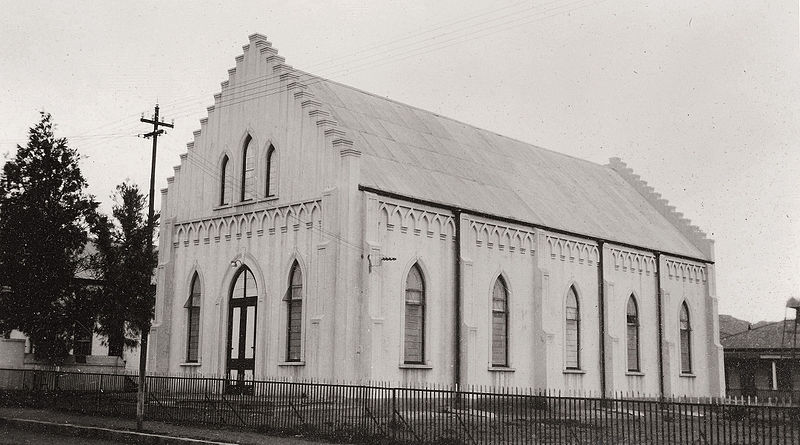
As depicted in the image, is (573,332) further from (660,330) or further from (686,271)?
(686,271)

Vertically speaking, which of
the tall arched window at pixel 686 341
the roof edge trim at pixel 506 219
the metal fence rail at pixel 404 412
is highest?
the roof edge trim at pixel 506 219

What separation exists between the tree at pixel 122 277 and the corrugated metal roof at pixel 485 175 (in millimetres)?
15303

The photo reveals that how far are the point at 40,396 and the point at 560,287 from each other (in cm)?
1985

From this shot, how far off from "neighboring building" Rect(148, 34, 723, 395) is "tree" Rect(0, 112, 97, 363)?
8.01m

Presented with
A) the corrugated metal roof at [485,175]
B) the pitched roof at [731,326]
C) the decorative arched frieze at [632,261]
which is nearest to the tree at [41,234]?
the corrugated metal roof at [485,175]

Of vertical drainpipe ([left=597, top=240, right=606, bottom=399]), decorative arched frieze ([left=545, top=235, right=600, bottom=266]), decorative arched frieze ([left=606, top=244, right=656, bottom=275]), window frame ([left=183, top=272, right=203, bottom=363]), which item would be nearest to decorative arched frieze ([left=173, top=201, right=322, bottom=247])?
window frame ([left=183, top=272, right=203, bottom=363])

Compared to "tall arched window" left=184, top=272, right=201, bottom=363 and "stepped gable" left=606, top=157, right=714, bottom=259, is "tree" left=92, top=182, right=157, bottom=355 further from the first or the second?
"stepped gable" left=606, top=157, right=714, bottom=259

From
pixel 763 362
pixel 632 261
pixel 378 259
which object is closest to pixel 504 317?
pixel 378 259

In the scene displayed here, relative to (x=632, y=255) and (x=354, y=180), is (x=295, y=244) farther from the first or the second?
(x=632, y=255)

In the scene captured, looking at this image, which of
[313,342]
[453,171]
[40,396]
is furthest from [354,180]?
[40,396]

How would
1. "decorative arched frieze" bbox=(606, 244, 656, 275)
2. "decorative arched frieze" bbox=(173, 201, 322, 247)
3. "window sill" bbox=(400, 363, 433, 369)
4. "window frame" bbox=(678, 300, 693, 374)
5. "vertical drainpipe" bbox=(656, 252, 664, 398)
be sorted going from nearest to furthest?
"window sill" bbox=(400, 363, 433, 369)
"decorative arched frieze" bbox=(173, 201, 322, 247)
"decorative arched frieze" bbox=(606, 244, 656, 275)
"vertical drainpipe" bbox=(656, 252, 664, 398)
"window frame" bbox=(678, 300, 693, 374)

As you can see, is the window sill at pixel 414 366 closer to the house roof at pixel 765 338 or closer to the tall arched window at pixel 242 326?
the tall arched window at pixel 242 326

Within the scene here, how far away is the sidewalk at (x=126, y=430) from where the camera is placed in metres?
20.6

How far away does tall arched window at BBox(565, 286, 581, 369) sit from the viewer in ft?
118
